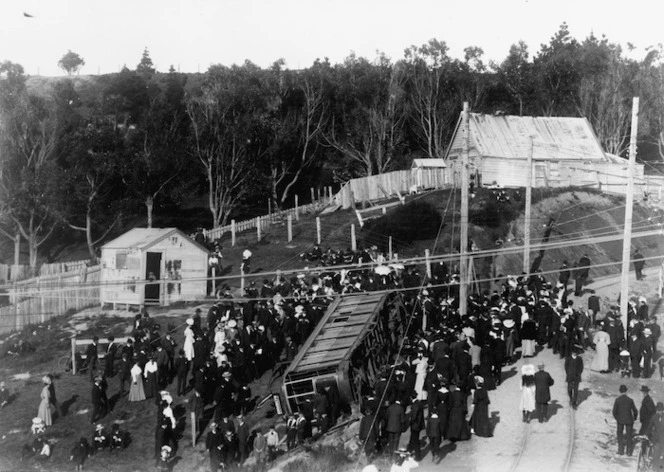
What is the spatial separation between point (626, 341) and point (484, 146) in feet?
104

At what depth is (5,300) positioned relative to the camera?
3872cm

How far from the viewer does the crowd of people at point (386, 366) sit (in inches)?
775

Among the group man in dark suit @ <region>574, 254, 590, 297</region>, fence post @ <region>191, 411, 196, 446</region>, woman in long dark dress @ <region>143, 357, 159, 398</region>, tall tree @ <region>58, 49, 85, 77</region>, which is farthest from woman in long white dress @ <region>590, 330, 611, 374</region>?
tall tree @ <region>58, 49, 85, 77</region>

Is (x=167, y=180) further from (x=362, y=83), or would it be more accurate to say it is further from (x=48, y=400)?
(x=48, y=400)

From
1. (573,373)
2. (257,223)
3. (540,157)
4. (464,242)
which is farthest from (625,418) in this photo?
(540,157)

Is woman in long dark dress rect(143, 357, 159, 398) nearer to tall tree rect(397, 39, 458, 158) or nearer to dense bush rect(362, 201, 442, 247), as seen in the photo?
dense bush rect(362, 201, 442, 247)

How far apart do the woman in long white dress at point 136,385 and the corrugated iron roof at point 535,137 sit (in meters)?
35.9

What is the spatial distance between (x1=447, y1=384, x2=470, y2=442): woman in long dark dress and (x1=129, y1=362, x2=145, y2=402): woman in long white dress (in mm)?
10272

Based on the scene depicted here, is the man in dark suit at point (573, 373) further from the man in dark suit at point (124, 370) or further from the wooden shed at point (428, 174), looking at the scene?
the wooden shed at point (428, 174)

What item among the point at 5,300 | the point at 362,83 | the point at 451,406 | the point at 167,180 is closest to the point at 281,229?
the point at 167,180

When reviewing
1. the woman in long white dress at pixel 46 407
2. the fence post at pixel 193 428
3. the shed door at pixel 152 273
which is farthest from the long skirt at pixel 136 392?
the shed door at pixel 152 273

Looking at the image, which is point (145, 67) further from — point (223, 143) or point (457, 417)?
point (457, 417)

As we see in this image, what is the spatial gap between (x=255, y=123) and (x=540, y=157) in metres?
20.0

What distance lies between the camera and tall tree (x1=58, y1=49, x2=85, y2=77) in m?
95.8
